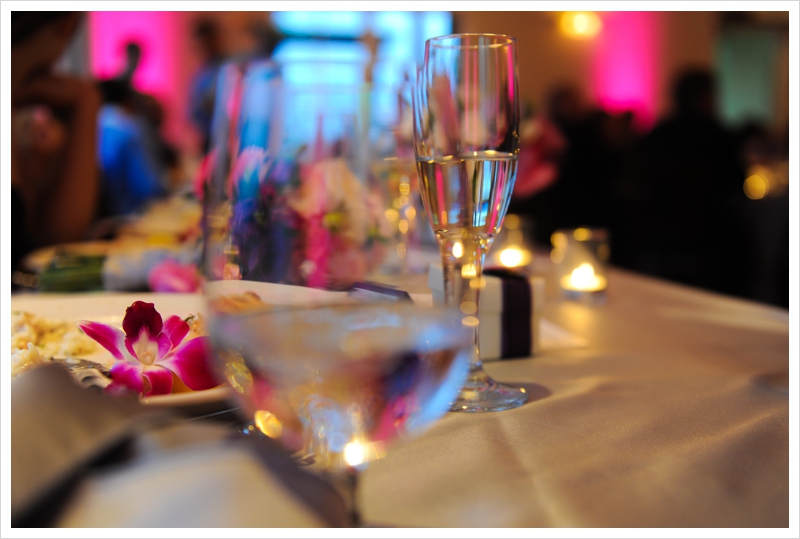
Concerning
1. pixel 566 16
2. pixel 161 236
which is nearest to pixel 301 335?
pixel 161 236

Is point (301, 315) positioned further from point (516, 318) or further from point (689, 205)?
point (689, 205)

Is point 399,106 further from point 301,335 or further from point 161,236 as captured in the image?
point 161,236

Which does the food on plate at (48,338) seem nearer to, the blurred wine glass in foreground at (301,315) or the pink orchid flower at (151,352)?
the pink orchid flower at (151,352)

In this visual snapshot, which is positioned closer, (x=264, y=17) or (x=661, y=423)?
(x=661, y=423)

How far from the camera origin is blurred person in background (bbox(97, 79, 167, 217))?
10.0 ft

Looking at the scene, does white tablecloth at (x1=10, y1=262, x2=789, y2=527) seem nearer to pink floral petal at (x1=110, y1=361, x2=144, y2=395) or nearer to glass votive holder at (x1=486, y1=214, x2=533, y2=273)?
pink floral petal at (x1=110, y1=361, x2=144, y2=395)

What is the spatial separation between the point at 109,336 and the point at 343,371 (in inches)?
9.3

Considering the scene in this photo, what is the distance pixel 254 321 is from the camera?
1.15 feet

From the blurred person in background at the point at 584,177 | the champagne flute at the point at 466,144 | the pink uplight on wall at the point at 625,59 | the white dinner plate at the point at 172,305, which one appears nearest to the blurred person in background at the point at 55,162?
the white dinner plate at the point at 172,305

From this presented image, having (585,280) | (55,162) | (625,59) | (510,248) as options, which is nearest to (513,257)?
(510,248)

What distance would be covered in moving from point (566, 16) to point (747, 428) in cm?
759

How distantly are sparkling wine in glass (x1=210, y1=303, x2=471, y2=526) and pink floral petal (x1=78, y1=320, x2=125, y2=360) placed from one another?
15cm

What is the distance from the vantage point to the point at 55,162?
1705 mm

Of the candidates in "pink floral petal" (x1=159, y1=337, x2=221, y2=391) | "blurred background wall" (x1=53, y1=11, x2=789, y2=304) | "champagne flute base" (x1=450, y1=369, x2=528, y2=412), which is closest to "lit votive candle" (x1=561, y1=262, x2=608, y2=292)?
"champagne flute base" (x1=450, y1=369, x2=528, y2=412)
